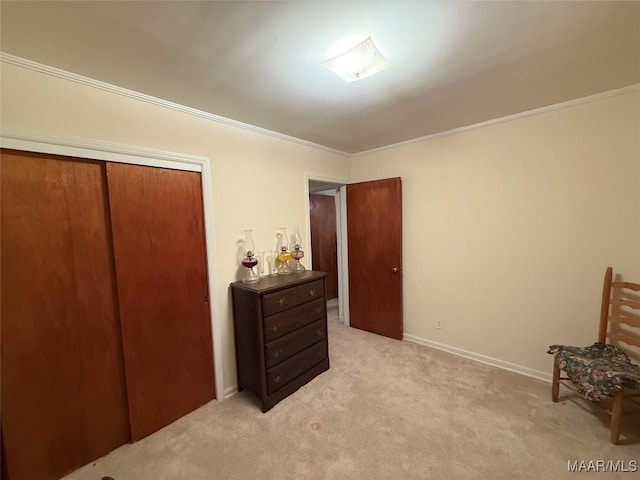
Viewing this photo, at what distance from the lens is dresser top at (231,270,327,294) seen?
2.07m

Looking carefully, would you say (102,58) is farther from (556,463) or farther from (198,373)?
(556,463)

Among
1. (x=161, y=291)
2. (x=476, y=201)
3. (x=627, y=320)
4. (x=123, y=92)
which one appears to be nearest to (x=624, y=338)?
(x=627, y=320)

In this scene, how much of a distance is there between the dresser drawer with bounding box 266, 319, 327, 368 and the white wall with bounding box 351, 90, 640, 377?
1328 millimetres

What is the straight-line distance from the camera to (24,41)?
124 cm

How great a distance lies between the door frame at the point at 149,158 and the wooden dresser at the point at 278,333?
0.57 ft

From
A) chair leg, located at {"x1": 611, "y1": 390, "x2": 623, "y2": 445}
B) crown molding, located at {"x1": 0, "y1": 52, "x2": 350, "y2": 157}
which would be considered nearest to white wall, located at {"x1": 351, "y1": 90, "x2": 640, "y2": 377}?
chair leg, located at {"x1": 611, "y1": 390, "x2": 623, "y2": 445}

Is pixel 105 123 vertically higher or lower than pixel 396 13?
lower

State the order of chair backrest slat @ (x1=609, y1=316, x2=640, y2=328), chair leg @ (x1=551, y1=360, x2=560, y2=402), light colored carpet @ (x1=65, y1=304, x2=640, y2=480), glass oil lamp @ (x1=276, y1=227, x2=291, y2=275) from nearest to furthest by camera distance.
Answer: light colored carpet @ (x1=65, y1=304, x2=640, y2=480)
chair backrest slat @ (x1=609, y1=316, x2=640, y2=328)
chair leg @ (x1=551, y1=360, x2=560, y2=402)
glass oil lamp @ (x1=276, y1=227, x2=291, y2=275)

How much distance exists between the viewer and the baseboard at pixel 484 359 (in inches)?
92.9

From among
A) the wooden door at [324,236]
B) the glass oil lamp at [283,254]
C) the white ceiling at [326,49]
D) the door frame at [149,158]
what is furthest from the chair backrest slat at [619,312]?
the wooden door at [324,236]

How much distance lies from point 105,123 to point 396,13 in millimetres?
1786

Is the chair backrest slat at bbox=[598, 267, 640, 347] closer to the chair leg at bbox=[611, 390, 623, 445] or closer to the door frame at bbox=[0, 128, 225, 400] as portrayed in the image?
the chair leg at bbox=[611, 390, 623, 445]

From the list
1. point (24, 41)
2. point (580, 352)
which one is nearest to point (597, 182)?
point (580, 352)

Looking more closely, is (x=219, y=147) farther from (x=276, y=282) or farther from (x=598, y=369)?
(x=598, y=369)
